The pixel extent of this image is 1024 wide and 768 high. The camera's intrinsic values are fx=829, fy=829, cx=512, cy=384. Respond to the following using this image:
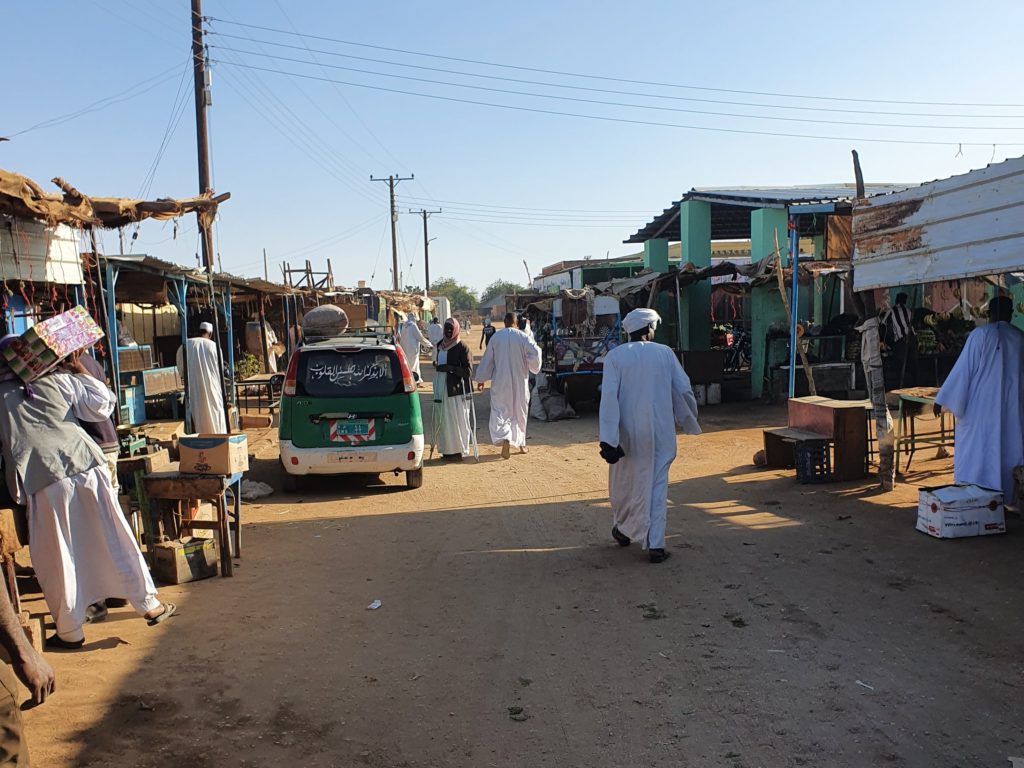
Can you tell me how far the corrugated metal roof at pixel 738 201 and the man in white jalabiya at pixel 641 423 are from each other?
238 inches

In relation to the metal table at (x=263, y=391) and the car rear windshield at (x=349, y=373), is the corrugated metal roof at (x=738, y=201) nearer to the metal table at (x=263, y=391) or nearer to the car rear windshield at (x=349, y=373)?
Result: the car rear windshield at (x=349, y=373)

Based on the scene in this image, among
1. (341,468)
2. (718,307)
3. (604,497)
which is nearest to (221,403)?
(341,468)

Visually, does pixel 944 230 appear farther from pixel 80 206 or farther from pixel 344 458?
pixel 80 206

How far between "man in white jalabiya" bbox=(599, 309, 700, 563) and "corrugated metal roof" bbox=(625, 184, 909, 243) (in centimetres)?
604

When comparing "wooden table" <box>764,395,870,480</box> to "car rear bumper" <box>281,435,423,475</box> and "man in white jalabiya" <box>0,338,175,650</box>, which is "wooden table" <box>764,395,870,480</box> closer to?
"car rear bumper" <box>281,435,423,475</box>

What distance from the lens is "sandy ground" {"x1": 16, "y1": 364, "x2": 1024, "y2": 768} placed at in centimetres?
366

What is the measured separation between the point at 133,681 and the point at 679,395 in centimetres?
439

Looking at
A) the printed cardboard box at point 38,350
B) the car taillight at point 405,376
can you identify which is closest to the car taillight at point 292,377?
the car taillight at point 405,376

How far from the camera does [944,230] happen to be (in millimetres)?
7070

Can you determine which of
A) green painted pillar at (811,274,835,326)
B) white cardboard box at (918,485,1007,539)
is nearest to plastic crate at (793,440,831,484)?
white cardboard box at (918,485,1007,539)

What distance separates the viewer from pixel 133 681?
4.42 m

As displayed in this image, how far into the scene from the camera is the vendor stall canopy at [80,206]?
680 centimetres

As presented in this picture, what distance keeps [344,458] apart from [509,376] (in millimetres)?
3775

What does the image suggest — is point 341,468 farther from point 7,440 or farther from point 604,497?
point 7,440
